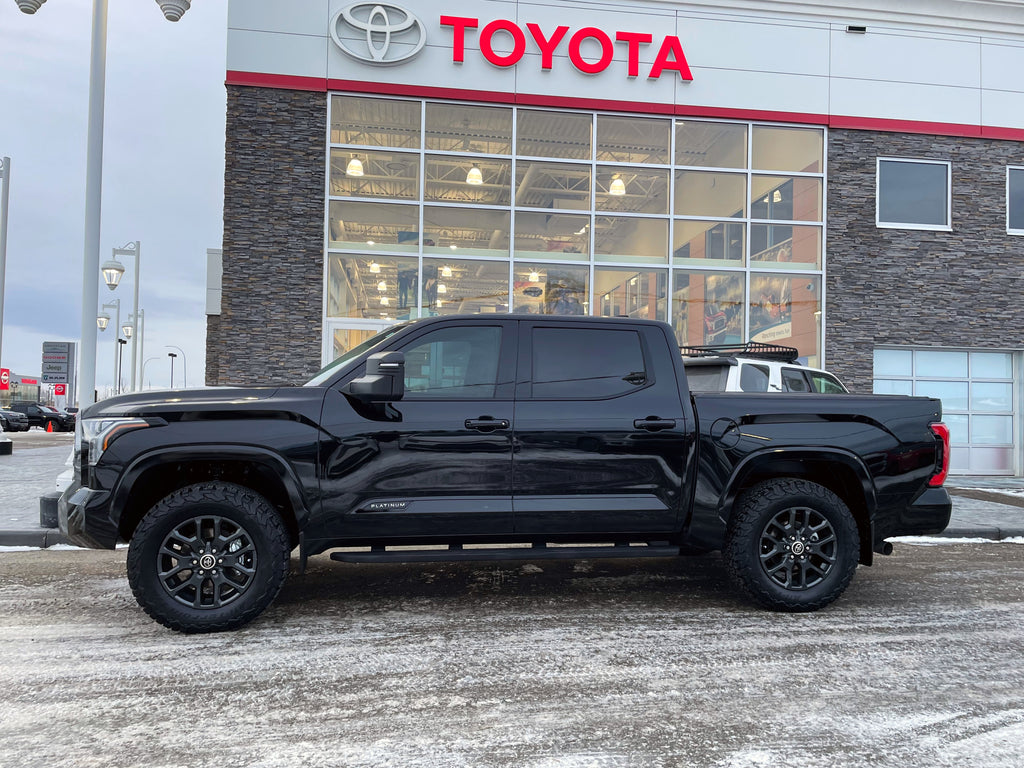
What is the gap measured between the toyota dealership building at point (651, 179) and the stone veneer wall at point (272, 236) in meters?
0.04

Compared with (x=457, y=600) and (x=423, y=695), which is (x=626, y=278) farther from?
(x=423, y=695)

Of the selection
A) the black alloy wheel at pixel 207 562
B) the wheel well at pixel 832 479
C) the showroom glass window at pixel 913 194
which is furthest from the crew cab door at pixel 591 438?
the showroom glass window at pixel 913 194

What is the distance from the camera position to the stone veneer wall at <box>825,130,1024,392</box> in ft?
46.9

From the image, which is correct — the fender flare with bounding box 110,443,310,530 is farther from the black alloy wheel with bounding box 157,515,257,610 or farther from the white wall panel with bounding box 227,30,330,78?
the white wall panel with bounding box 227,30,330,78

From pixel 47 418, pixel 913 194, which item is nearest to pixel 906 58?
pixel 913 194

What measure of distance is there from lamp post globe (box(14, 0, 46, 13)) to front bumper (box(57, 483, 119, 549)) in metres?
7.86

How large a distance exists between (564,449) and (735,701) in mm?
1763

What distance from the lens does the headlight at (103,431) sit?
14.0 feet

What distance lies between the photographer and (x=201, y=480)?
451 centimetres

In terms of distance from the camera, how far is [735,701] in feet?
11.1

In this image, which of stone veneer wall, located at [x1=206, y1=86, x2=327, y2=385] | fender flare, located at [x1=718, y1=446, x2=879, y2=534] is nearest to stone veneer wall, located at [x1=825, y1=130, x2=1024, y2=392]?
stone veneer wall, located at [x1=206, y1=86, x2=327, y2=385]

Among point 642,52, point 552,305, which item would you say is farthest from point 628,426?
point 642,52

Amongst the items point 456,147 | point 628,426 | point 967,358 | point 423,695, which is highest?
point 456,147

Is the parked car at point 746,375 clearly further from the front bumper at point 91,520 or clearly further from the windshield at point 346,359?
the front bumper at point 91,520
